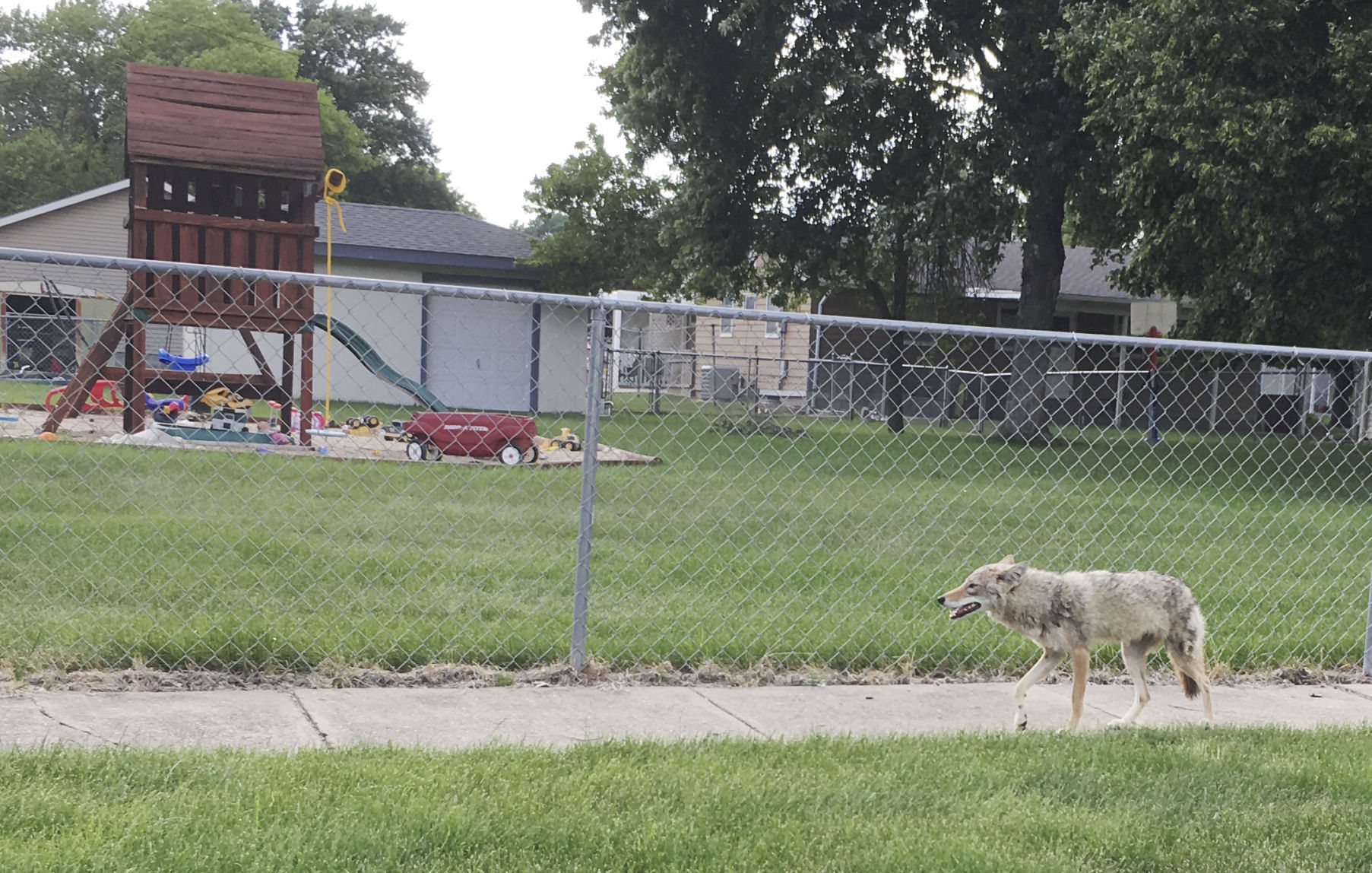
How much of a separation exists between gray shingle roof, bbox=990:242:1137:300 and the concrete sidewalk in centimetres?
2516

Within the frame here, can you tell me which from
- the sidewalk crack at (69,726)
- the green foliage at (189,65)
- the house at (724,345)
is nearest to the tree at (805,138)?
the house at (724,345)

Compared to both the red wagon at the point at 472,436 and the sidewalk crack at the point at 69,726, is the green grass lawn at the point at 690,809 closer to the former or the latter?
the sidewalk crack at the point at 69,726

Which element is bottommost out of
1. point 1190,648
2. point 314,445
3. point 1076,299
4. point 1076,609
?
point 314,445

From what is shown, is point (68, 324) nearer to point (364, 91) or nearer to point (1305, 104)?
point (1305, 104)

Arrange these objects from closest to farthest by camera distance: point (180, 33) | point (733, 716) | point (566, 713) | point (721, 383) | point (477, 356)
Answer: point (566, 713)
point (733, 716)
point (477, 356)
point (721, 383)
point (180, 33)

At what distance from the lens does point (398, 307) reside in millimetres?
23250

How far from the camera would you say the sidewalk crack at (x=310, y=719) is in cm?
396

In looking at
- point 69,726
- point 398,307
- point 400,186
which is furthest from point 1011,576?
point 400,186

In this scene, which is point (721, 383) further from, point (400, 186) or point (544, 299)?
point (400, 186)

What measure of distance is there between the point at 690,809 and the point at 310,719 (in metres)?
1.63

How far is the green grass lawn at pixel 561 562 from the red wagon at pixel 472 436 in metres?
1.22

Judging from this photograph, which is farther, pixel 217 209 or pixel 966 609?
pixel 217 209

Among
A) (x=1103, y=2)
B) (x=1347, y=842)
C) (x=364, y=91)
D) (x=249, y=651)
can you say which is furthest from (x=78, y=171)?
(x=1347, y=842)

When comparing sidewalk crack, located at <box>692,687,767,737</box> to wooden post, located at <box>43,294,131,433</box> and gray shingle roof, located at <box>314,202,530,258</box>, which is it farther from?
gray shingle roof, located at <box>314,202,530,258</box>
